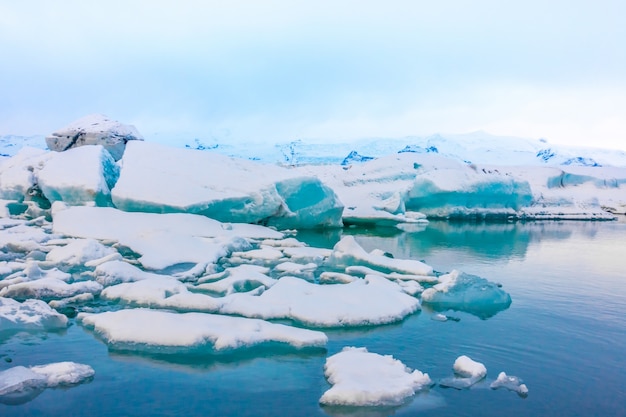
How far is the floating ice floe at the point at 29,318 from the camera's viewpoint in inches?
195

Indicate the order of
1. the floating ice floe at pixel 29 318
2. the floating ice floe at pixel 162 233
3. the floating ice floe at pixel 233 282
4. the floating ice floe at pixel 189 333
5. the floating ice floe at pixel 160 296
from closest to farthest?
1. the floating ice floe at pixel 189 333
2. the floating ice floe at pixel 29 318
3. the floating ice floe at pixel 160 296
4. the floating ice floe at pixel 233 282
5. the floating ice floe at pixel 162 233

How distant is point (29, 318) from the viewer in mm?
5039

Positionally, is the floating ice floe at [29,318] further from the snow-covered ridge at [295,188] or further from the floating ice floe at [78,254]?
the snow-covered ridge at [295,188]

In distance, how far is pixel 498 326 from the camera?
18.4 ft

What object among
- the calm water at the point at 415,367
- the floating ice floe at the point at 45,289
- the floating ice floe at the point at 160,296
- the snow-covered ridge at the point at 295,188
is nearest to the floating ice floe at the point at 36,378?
the calm water at the point at 415,367

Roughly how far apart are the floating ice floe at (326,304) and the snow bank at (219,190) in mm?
6398

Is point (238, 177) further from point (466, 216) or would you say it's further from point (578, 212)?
point (578, 212)

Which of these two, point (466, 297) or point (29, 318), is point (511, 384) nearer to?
point (466, 297)

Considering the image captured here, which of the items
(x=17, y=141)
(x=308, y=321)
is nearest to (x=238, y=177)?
(x=308, y=321)

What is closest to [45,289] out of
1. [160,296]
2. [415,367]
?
[160,296]

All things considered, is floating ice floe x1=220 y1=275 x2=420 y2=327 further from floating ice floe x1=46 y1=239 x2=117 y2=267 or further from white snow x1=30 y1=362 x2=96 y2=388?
floating ice floe x1=46 y1=239 x2=117 y2=267

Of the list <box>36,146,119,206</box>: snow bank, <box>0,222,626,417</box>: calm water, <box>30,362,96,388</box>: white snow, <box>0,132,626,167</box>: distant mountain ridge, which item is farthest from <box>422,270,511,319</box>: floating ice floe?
<box>0,132,626,167</box>: distant mountain ridge

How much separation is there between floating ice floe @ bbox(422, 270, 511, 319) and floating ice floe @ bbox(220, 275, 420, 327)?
1.06ft

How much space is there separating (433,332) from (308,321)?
4.08ft
